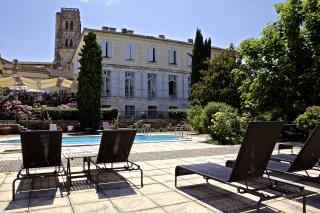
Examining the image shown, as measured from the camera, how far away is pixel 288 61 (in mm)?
15539

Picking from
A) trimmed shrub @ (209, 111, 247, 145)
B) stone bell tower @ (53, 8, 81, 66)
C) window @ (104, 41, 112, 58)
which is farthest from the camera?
stone bell tower @ (53, 8, 81, 66)

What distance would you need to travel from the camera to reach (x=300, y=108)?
1497 centimetres

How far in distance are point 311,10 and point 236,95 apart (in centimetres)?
827

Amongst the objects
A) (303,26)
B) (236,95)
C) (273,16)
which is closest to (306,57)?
(303,26)

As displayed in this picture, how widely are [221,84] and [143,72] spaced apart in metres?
11.5

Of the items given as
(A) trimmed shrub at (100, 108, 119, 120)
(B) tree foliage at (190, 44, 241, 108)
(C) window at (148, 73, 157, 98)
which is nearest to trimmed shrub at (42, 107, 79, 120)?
(A) trimmed shrub at (100, 108, 119, 120)

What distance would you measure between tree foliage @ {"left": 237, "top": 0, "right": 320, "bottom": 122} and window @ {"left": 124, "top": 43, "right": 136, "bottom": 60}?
1648cm

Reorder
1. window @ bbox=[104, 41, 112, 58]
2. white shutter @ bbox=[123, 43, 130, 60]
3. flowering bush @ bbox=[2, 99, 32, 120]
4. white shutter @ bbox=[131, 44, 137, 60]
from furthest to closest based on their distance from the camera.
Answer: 1. white shutter @ bbox=[131, 44, 137, 60]
2. white shutter @ bbox=[123, 43, 130, 60]
3. window @ bbox=[104, 41, 112, 58]
4. flowering bush @ bbox=[2, 99, 32, 120]

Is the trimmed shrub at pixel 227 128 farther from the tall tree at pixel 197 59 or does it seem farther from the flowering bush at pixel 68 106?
the tall tree at pixel 197 59

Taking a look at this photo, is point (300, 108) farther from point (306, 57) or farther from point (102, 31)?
point (102, 31)

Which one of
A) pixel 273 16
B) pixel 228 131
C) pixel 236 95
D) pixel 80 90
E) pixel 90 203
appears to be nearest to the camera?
pixel 90 203

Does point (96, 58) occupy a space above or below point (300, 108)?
above

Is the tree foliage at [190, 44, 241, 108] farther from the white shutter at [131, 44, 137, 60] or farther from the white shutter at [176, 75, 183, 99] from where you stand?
the white shutter at [176, 75, 183, 99]

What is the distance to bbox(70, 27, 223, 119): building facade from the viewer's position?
97.7ft
